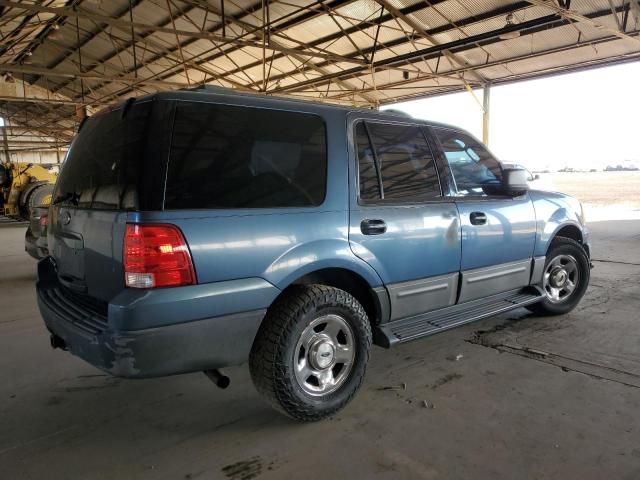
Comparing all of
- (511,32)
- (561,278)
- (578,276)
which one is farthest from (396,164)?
(511,32)

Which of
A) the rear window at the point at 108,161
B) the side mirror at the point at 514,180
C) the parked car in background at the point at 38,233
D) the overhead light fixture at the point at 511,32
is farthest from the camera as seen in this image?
the overhead light fixture at the point at 511,32

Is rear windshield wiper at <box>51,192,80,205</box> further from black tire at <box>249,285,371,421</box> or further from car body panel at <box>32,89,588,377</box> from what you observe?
black tire at <box>249,285,371,421</box>

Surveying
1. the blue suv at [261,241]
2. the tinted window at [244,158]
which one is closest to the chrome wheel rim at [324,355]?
the blue suv at [261,241]

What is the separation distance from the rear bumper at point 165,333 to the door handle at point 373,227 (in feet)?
2.42

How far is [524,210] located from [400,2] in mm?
9445

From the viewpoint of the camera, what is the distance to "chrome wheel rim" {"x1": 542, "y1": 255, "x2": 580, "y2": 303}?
4.57m

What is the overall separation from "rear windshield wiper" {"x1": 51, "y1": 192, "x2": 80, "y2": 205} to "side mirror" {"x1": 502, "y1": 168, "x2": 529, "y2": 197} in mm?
3089

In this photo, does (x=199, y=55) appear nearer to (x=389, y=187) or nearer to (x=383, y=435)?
(x=389, y=187)

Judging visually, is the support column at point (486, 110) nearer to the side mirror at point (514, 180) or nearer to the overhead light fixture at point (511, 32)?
the overhead light fixture at point (511, 32)

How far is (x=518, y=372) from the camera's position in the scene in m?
3.40

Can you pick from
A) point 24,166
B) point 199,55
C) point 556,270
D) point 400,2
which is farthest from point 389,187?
point 24,166

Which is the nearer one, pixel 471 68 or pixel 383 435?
pixel 383 435

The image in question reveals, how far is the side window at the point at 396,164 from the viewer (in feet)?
9.87

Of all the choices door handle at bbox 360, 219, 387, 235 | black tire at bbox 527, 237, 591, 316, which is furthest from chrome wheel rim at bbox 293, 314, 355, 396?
black tire at bbox 527, 237, 591, 316
